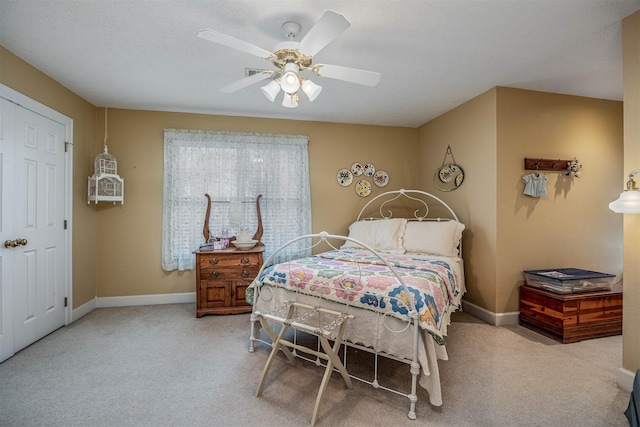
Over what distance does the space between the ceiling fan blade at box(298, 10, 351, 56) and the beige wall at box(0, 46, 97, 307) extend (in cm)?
272

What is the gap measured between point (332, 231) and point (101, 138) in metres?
3.33

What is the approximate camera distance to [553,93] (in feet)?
10.8

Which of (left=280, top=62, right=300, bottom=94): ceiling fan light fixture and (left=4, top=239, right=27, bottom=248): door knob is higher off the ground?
(left=280, top=62, right=300, bottom=94): ceiling fan light fixture

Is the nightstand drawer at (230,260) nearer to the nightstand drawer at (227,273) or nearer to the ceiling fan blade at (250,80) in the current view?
the nightstand drawer at (227,273)

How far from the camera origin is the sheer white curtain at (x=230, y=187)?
387 cm

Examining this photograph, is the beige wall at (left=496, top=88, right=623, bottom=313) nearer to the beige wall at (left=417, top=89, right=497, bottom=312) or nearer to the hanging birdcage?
the beige wall at (left=417, top=89, right=497, bottom=312)

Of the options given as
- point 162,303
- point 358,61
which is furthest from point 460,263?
point 162,303

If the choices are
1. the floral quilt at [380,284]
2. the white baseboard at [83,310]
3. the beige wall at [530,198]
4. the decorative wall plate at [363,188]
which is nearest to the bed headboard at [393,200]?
the decorative wall plate at [363,188]

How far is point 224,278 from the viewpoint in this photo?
3.51 metres

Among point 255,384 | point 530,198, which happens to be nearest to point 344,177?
point 530,198

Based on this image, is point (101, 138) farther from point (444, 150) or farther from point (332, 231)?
point (444, 150)

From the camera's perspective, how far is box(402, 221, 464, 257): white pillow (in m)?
3.29

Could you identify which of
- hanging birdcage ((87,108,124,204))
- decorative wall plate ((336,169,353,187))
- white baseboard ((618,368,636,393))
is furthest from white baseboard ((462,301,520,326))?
hanging birdcage ((87,108,124,204))

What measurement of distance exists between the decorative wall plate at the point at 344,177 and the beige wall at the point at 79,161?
3.25 meters
